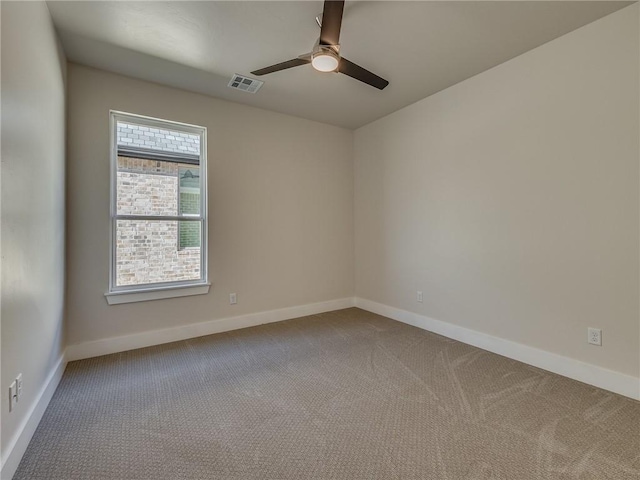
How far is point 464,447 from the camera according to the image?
1.61 m

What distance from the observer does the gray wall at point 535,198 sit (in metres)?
2.14

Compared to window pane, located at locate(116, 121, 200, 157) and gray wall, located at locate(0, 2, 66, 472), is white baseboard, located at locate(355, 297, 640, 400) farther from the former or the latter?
gray wall, located at locate(0, 2, 66, 472)

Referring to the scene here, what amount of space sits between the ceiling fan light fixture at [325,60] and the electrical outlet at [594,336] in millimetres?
2765

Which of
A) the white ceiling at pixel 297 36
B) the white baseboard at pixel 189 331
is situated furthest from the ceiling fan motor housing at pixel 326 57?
the white baseboard at pixel 189 331

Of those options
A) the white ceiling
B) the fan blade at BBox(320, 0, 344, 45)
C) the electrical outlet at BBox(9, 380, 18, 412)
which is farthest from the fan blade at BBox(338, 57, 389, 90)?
the electrical outlet at BBox(9, 380, 18, 412)

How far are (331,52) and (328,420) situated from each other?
2374mm

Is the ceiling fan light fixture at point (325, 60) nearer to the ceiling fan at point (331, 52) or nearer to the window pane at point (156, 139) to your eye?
the ceiling fan at point (331, 52)

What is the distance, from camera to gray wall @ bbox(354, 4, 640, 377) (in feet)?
7.02

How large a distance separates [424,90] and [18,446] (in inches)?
166

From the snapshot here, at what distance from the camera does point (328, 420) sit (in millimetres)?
1847

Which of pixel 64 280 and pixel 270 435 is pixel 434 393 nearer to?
pixel 270 435

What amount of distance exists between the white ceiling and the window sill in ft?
7.04

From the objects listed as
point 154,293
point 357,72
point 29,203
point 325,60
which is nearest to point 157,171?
point 154,293

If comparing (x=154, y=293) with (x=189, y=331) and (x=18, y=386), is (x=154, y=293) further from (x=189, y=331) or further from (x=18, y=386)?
(x=18, y=386)
